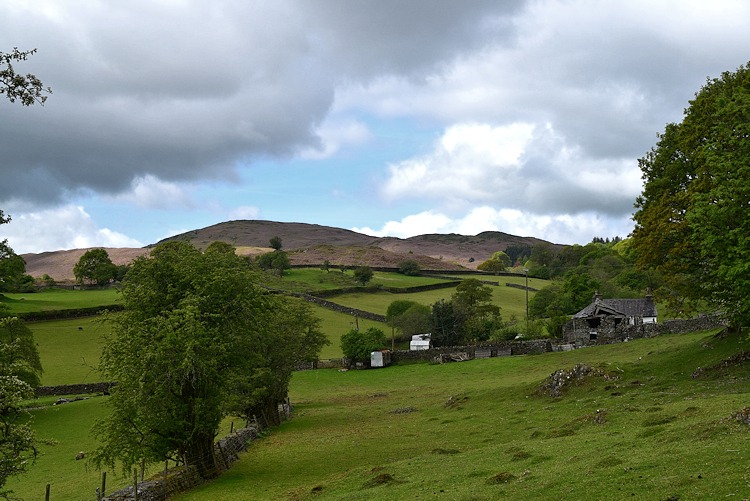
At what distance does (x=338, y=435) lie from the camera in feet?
141

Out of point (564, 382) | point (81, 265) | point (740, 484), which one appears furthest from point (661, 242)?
point (81, 265)

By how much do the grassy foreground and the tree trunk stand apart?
1175 mm

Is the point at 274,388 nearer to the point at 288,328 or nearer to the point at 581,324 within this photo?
the point at 288,328

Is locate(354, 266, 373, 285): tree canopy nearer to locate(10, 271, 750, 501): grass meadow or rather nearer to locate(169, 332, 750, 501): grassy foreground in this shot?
locate(10, 271, 750, 501): grass meadow

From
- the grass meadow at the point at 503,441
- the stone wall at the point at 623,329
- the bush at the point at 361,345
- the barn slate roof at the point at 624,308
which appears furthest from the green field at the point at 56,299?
the barn slate roof at the point at 624,308

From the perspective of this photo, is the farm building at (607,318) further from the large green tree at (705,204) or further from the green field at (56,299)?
the green field at (56,299)

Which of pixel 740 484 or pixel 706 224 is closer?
pixel 740 484

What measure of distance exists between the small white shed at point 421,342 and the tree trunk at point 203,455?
2608 inches

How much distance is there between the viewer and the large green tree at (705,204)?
30719 mm

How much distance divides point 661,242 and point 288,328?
31540 mm

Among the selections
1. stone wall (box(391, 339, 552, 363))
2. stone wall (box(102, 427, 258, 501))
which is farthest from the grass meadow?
stone wall (box(391, 339, 552, 363))

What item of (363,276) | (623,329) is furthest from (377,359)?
(363,276)

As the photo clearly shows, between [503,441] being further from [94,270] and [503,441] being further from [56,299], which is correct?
[94,270]

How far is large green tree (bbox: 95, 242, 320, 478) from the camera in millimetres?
30344
